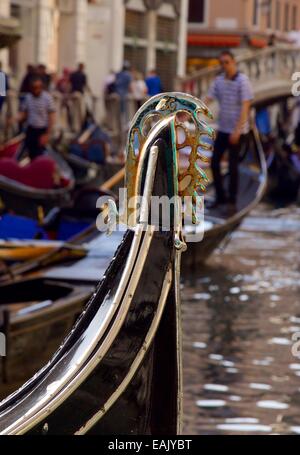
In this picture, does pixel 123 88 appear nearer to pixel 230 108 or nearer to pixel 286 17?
pixel 230 108

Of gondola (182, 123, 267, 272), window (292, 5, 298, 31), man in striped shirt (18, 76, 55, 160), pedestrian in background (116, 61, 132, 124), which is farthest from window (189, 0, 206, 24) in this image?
gondola (182, 123, 267, 272)

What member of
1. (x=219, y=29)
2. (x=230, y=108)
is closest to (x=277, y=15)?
(x=219, y=29)

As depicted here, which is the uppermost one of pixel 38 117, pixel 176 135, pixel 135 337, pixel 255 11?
pixel 255 11

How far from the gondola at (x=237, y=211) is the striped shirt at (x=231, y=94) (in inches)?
14.9

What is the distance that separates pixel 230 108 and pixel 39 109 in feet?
5.14

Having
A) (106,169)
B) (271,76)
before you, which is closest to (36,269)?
(106,169)

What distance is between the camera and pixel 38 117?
6.91m

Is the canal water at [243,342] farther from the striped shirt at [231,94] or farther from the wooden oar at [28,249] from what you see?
the striped shirt at [231,94]

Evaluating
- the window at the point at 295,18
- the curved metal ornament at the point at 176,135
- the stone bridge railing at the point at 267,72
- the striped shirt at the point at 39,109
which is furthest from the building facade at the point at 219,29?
the curved metal ornament at the point at 176,135

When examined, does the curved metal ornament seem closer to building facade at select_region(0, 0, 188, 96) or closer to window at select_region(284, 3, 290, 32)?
building facade at select_region(0, 0, 188, 96)

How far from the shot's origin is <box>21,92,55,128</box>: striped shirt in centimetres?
687

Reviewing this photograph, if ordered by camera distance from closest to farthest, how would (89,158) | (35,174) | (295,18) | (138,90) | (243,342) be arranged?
1. (243,342)
2. (35,174)
3. (89,158)
4. (138,90)
5. (295,18)

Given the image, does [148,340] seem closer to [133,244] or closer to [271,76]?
[133,244]

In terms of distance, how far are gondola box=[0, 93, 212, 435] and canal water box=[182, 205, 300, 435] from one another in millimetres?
1403
